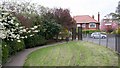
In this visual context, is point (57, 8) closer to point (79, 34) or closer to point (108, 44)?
point (79, 34)

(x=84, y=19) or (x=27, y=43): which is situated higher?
(x=84, y=19)

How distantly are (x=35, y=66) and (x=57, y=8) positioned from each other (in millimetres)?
24016

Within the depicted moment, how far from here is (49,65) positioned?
460 inches

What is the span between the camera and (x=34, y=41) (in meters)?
23.1

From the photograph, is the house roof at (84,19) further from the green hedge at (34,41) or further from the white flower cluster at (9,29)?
the white flower cluster at (9,29)

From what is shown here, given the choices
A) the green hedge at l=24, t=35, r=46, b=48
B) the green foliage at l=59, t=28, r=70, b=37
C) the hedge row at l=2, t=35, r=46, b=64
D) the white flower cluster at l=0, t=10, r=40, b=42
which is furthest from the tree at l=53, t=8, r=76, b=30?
the white flower cluster at l=0, t=10, r=40, b=42

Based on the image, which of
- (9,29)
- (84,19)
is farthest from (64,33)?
(84,19)

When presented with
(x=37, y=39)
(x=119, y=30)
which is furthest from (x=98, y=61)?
(x=37, y=39)

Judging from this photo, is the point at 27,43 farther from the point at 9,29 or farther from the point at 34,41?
the point at 9,29

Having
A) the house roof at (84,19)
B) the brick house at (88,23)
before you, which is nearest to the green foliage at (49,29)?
the brick house at (88,23)

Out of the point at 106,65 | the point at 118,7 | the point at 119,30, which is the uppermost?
the point at 118,7

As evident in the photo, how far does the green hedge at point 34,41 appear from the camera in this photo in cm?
2248

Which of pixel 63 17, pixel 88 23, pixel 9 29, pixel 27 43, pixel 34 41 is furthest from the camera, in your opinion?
pixel 88 23

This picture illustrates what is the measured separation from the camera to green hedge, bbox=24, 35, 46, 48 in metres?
22.5
